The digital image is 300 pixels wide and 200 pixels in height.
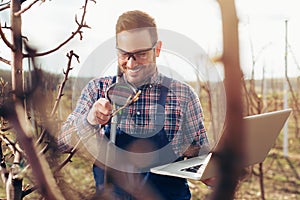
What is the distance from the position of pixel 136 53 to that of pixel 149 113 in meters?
0.24

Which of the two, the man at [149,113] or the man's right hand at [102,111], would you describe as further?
the man at [149,113]

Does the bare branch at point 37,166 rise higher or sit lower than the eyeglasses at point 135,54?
lower

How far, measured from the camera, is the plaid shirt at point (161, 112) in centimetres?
136

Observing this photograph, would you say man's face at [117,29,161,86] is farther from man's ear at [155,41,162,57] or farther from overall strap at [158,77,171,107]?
overall strap at [158,77,171,107]

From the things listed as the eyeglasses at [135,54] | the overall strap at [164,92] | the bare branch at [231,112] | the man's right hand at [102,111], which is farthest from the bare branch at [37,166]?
the overall strap at [164,92]

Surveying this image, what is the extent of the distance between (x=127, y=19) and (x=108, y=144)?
38 centimetres

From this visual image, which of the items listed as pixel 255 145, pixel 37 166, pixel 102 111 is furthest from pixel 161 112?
pixel 37 166

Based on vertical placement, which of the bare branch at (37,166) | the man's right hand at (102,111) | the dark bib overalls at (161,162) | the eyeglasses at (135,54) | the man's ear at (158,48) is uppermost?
the man's ear at (158,48)

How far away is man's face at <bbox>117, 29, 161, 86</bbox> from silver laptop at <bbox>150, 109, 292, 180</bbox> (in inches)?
11.7

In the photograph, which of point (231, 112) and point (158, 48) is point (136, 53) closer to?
point (158, 48)

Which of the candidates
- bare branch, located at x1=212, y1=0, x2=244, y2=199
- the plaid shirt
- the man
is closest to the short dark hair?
the man

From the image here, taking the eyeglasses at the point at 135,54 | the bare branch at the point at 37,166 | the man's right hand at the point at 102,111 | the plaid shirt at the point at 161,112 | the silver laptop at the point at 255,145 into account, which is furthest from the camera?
the plaid shirt at the point at 161,112

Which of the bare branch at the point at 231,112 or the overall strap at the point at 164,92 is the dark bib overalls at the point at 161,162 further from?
the bare branch at the point at 231,112

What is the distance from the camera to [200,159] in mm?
1296
